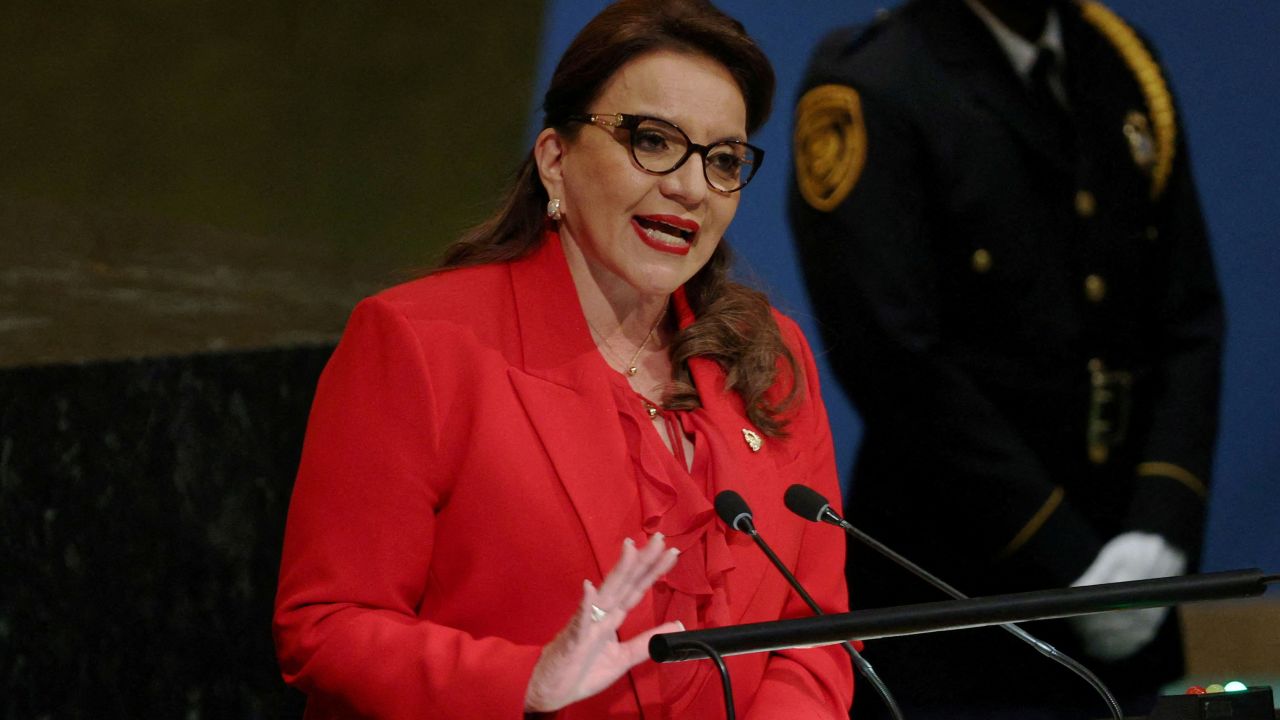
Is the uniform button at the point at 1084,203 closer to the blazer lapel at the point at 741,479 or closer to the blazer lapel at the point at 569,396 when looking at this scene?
the blazer lapel at the point at 741,479

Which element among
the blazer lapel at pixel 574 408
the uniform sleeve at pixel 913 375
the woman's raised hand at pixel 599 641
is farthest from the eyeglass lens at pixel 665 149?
the uniform sleeve at pixel 913 375

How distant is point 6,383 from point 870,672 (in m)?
1.64

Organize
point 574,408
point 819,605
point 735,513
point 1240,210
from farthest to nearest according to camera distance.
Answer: point 1240,210 < point 819,605 < point 574,408 < point 735,513

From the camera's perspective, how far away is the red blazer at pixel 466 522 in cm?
174

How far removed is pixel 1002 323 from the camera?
3.24m

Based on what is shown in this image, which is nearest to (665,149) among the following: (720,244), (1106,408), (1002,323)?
(720,244)

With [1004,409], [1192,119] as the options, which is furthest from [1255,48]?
[1004,409]

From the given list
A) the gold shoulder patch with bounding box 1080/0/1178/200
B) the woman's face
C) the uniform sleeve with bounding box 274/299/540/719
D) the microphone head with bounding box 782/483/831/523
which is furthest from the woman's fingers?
the gold shoulder patch with bounding box 1080/0/1178/200

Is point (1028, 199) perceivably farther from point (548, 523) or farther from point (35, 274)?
point (35, 274)

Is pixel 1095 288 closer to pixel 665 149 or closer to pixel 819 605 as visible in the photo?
pixel 819 605

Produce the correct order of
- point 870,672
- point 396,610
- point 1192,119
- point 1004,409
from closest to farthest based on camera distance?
1. point 870,672
2. point 396,610
3. point 1004,409
4. point 1192,119

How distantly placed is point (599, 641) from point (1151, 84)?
2.45 metres

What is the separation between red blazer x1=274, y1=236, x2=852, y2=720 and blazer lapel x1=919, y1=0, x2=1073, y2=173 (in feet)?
4.90

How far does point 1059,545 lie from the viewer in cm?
325
